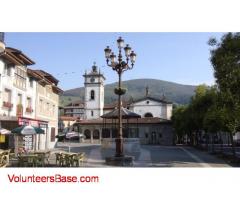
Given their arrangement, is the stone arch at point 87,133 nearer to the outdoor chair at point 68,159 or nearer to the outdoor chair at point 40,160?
the outdoor chair at point 68,159

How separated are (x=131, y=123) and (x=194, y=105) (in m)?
24.0

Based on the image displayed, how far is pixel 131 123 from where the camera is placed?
58031mm

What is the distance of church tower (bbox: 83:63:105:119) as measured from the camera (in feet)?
234

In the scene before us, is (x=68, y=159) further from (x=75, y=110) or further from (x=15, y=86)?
(x=75, y=110)

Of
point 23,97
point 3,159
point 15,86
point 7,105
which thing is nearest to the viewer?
point 3,159

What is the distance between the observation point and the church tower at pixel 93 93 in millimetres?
71375

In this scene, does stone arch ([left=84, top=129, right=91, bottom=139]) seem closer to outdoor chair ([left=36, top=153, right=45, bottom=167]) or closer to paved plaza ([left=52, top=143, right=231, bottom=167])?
paved plaza ([left=52, top=143, right=231, bottom=167])

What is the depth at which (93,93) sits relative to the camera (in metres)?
71.8

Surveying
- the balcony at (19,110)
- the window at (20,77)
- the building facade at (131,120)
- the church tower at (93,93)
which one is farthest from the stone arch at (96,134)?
the balcony at (19,110)
